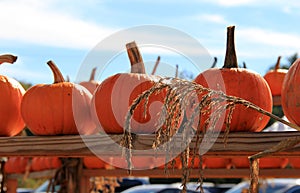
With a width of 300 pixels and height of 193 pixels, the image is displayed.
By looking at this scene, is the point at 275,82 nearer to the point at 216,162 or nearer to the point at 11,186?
the point at 216,162

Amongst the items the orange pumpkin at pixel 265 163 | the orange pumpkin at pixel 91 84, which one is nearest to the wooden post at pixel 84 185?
the orange pumpkin at pixel 91 84

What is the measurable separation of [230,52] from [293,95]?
0.34m

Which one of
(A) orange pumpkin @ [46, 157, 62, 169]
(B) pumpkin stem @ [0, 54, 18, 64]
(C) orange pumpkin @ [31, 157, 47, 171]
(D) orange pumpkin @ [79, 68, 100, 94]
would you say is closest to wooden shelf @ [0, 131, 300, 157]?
(B) pumpkin stem @ [0, 54, 18, 64]

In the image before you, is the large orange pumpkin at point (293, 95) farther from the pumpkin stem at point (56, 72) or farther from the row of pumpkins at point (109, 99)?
the pumpkin stem at point (56, 72)

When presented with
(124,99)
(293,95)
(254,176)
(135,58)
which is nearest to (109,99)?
(124,99)

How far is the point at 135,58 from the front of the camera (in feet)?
9.40

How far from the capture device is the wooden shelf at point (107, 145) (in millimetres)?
2191

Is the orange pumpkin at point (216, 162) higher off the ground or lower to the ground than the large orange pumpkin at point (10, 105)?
lower

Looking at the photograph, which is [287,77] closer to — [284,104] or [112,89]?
[284,104]

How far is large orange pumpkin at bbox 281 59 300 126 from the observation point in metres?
2.38

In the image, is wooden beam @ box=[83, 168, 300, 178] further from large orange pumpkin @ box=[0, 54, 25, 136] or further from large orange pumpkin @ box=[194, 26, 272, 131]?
large orange pumpkin @ box=[194, 26, 272, 131]

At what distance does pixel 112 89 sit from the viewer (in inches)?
110

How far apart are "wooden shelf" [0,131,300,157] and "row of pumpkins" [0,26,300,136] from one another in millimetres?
175

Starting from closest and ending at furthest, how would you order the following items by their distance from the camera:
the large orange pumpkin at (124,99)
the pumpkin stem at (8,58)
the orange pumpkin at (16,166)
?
the large orange pumpkin at (124,99)
the pumpkin stem at (8,58)
the orange pumpkin at (16,166)
